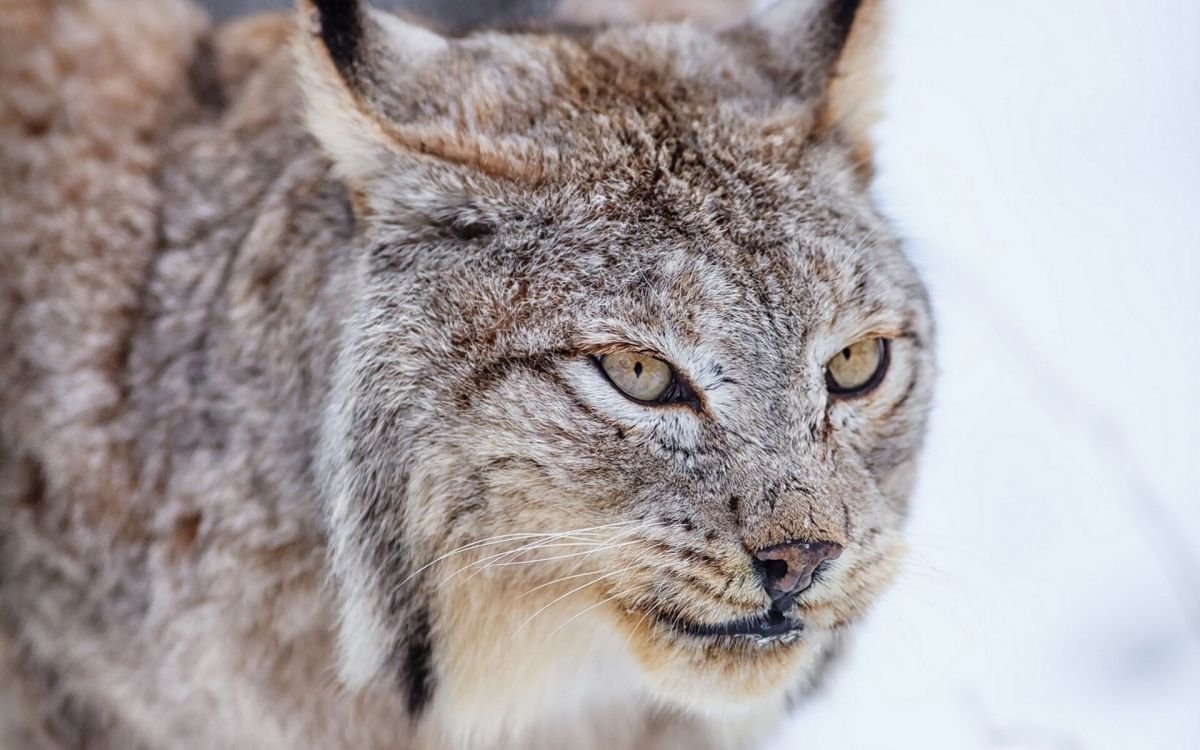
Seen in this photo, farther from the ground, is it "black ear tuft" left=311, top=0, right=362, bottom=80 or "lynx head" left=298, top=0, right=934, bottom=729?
"black ear tuft" left=311, top=0, right=362, bottom=80

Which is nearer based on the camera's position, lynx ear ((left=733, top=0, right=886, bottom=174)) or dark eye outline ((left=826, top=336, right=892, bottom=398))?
dark eye outline ((left=826, top=336, right=892, bottom=398))

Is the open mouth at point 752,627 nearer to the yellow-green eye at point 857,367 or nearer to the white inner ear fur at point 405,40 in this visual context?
the yellow-green eye at point 857,367

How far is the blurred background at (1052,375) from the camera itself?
2.92 metres

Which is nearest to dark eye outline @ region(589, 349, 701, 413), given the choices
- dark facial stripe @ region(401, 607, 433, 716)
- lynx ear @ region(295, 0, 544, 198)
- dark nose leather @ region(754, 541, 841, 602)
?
dark nose leather @ region(754, 541, 841, 602)

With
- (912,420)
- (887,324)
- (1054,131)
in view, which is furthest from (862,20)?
(1054,131)

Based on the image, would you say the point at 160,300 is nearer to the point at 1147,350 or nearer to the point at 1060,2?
the point at 1147,350

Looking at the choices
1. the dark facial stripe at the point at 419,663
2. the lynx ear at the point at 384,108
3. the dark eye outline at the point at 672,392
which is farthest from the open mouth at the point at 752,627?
the lynx ear at the point at 384,108

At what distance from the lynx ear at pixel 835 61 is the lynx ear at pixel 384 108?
→ 0.51 metres

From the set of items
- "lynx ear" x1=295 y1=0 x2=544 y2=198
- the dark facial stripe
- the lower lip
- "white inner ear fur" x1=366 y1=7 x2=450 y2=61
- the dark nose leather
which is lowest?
the dark facial stripe

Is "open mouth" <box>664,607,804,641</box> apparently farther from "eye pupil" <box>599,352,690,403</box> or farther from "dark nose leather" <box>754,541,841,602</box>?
"eye pupil" <box>599,352,690,403</box>

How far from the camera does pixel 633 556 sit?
5.43 feet

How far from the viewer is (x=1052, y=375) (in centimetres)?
331

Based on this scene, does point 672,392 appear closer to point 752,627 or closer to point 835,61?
point 752,627

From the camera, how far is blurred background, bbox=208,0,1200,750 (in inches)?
115
